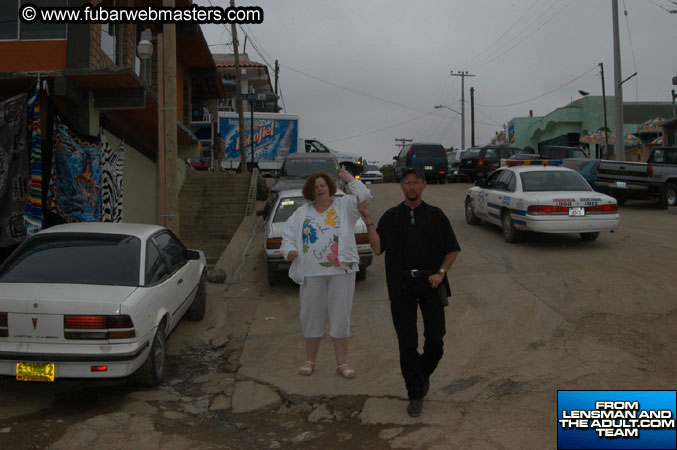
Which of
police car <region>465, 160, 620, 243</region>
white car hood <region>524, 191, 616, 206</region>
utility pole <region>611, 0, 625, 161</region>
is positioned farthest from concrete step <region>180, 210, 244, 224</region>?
utility pole <region>611, 0, 625, 161</region>

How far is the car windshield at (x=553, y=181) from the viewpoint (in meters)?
11.2

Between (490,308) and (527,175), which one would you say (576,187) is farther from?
(490,308)

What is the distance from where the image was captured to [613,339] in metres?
6.36

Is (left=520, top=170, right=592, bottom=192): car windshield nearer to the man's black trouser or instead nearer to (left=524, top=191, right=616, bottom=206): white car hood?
(left=524, top=191, right=616, bottom=206): white car hood

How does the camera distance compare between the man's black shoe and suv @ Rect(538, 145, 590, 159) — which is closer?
the man's black shoe

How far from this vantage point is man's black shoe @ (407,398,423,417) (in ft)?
14.7

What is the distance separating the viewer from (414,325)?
4508 millimetres

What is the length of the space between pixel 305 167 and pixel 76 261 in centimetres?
984

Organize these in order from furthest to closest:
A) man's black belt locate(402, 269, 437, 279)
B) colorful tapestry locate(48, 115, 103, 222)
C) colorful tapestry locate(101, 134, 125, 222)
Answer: colorful tapestry locate(101, 134, 125, 222), colorful tapestry locate(48, 115, 103, 222), man's black belt locate(402, 269, 437, 279)

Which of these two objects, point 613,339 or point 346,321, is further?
point 613,339

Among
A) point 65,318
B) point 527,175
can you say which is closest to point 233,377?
point 65,318

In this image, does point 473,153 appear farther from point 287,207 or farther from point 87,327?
point 87,327

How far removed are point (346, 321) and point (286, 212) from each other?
5211 mm

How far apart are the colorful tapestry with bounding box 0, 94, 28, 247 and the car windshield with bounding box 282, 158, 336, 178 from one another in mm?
7213
